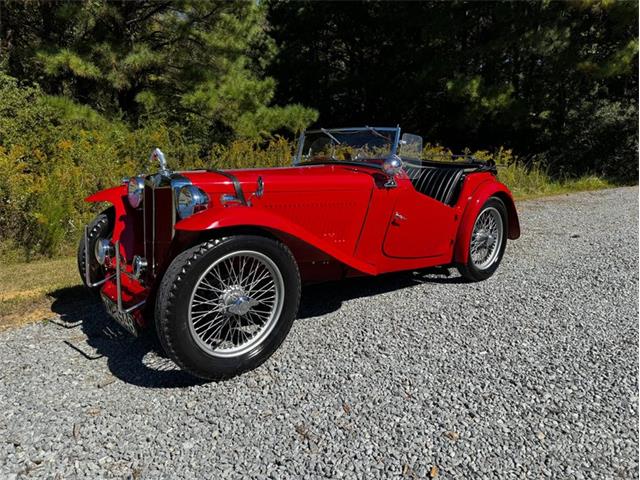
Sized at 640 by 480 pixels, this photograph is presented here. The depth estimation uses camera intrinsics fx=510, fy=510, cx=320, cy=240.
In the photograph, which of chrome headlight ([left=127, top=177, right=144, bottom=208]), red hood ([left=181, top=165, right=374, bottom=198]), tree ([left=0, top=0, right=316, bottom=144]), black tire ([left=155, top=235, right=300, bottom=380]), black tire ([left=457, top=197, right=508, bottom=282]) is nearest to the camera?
black tire ([left=155, top=235, right=300, bottom=380])

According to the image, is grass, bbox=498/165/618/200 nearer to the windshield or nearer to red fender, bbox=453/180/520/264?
red fender, bbox=453/180/520/264

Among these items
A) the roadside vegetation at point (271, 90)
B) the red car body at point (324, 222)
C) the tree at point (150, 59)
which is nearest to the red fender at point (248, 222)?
the red car body at point (324, 222)

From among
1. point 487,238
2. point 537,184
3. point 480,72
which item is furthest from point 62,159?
point 480,72

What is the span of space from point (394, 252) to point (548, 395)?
165 centimetres

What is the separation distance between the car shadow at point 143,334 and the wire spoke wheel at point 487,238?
0.35m

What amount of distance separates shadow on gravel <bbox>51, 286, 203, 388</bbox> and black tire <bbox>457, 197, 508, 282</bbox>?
2.82 m

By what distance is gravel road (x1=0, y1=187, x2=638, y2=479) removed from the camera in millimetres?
2307

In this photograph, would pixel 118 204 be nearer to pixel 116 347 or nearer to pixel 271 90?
pixel 116 347

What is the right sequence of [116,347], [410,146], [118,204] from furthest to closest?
[410,146], [118,204], [116,347]

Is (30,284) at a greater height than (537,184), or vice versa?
(537,184)

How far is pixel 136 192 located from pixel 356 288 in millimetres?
2121

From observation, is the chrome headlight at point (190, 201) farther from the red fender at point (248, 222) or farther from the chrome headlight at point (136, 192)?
the chrome headlight at point (136, 192)

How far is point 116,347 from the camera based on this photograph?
347 cm

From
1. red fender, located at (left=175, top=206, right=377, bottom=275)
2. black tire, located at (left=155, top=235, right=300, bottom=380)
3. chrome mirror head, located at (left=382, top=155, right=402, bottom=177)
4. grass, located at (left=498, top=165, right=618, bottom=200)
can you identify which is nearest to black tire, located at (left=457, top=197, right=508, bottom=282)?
chrome mirror head, located at (left=382, top=155, right=402, bottom=177)
